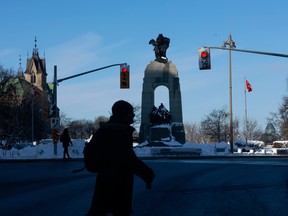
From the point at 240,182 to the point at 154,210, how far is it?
19.8 ft

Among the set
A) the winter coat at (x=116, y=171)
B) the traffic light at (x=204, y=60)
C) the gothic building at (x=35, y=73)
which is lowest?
the winter coat at (x=116, y=171)

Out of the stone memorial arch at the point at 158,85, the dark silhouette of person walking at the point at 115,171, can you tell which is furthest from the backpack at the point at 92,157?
the stone memorial arch at the point at 158,85

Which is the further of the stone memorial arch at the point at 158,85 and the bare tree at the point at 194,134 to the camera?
the bare tree at the point at 194,134

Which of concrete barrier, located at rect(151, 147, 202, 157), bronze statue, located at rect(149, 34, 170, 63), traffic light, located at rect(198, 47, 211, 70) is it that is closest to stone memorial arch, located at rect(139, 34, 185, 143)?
bronze statue, located at rect(149, 34, 170, 63)

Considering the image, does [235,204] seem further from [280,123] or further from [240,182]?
[280,123]

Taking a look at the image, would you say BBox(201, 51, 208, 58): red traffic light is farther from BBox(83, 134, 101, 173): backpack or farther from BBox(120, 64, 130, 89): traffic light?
BBox(83, 134, 101, 173): backpack

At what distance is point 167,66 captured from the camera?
5206 centimetres

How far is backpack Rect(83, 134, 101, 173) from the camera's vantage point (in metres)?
4.81

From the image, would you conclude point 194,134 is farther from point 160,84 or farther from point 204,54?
point 204,54

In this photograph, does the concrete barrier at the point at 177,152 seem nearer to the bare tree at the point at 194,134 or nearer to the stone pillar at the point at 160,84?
the stone pillar at the point at 160,84

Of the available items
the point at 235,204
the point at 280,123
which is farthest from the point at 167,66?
the point at 235,204

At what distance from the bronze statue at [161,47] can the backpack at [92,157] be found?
156 ft

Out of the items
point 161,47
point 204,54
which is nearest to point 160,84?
point 161,47

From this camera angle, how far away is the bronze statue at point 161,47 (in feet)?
172
